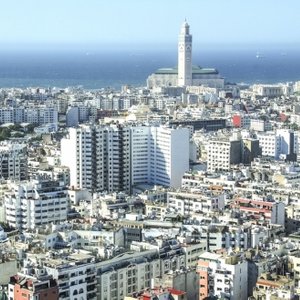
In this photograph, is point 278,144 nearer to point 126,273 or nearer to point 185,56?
point 126,273

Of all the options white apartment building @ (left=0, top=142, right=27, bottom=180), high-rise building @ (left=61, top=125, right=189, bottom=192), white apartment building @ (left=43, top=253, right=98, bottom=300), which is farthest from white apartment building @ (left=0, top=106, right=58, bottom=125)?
white apartment building @ (left=43, top=253, right=98, bottom=300)

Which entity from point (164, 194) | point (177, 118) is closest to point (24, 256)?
point (164, 194)

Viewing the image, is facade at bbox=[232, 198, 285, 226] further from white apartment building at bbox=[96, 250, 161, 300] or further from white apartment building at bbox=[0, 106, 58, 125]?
white apartment building at bbox=[0, 106, 58, 125]

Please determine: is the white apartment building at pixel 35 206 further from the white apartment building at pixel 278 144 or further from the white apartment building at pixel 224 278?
the white apartment building at pixel 278 144

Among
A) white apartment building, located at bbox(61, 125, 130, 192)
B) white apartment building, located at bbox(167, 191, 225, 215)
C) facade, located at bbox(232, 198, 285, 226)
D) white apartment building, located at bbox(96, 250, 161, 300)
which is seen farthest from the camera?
white apartment building, located at bbox(61, 125, 130, 192)

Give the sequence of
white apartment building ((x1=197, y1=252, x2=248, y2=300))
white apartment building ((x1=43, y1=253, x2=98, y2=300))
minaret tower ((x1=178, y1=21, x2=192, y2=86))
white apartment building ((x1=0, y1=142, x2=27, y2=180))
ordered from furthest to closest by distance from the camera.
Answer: minaret tower ((x1=178, y1=21, x2=192, y2=86)) < white apartment building ((x1=0, y1=142, x2=27, y2=180)) < white apartment building ((x1=197, y1=252, x2=248, y2=300)) < white apartment building ((x1=43, y1=253, x2=98, y2=300))

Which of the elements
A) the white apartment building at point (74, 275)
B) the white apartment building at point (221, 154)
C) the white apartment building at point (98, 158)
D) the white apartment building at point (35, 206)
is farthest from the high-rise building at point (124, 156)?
the white apartment building at point (74, 275)

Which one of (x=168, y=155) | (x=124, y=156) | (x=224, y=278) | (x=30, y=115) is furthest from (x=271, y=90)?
(x=224, y=278)
